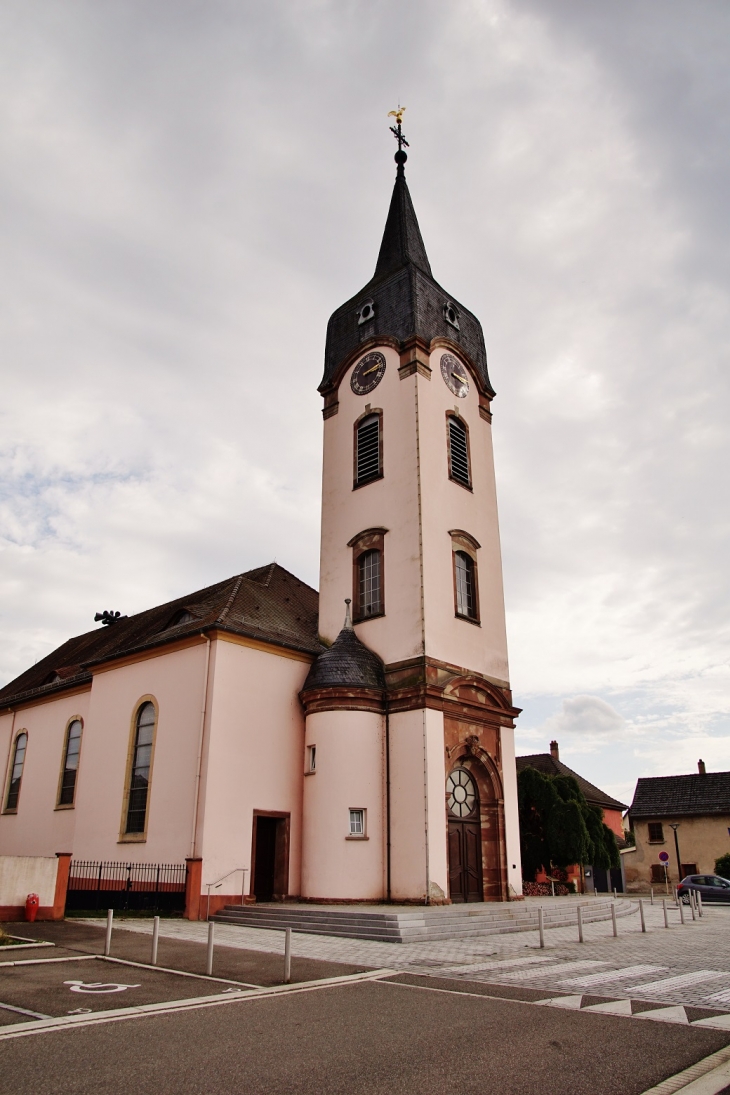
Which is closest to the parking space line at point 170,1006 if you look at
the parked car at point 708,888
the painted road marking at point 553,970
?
the painted road marking at point 553,970

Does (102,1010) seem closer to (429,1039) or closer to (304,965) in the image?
(429,1039)

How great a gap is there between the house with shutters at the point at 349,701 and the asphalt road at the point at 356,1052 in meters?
12.3

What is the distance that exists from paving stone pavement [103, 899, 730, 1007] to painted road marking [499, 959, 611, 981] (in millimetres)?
13

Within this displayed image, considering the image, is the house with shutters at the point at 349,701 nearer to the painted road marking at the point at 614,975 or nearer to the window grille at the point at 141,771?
the window grille at the point at 141,771

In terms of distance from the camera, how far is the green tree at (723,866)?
1615 inches

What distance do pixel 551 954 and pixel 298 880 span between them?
1019 cm

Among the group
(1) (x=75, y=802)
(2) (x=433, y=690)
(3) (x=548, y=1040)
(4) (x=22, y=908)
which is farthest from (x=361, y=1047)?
(1) (x=75, y=802)

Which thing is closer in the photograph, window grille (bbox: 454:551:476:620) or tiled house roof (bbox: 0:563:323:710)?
tiled house roof (bbox: 0:563:323:710)

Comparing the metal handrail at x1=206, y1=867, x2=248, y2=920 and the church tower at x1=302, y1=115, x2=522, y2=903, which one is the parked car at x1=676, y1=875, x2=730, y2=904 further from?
the metal handrail at x1=206, y1=867, x2=248, y2=920

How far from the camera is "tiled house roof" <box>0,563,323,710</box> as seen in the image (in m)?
22.8

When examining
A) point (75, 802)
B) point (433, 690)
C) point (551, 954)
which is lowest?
point (551, 954)

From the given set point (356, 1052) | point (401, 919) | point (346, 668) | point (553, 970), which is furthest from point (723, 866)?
point (356, 1052)

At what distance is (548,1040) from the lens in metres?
6.85

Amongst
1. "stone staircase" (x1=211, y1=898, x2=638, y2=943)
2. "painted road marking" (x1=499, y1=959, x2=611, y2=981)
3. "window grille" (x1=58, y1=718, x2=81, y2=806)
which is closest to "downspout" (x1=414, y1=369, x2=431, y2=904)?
"stone staircase" (x1=211, y1=898, x2=638, y2=943)
